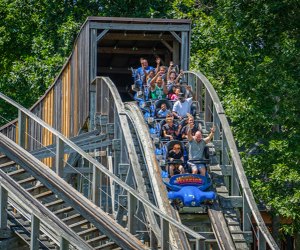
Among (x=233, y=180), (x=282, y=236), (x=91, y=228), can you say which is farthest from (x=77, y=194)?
(x=282, y=236)

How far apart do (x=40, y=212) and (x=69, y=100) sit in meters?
14.3

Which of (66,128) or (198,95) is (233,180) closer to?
(198,95)

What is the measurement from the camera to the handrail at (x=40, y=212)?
16.8 metres

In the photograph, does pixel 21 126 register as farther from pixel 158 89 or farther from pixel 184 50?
pixel 184 50

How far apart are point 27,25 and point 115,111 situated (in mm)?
18352

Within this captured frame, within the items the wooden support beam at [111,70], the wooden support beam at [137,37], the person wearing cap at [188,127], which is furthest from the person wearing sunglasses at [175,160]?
the wooden support beam at [111,70]

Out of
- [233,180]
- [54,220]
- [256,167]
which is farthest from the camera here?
[256,167]

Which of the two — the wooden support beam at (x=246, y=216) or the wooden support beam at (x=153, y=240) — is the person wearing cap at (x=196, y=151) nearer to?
the wooden support beam at (x=246, y=216)

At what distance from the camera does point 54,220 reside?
61.3 feet

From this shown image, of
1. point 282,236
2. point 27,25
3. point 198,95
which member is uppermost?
point 27,25

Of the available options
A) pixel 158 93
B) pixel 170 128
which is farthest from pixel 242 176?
pixel 158 93

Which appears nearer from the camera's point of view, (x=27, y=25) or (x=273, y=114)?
(x=273, y=114)

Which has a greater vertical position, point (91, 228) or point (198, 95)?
point (198, 95)

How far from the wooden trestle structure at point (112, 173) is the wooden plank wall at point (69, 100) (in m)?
0.03
